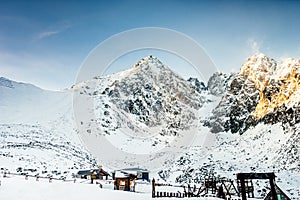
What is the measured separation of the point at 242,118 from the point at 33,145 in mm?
59019

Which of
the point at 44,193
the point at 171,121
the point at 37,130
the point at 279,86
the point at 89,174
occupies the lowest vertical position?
the point at 44,193

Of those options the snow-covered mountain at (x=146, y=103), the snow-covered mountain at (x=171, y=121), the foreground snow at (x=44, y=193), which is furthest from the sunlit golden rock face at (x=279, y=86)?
the foreground snow at (x=44, y=193)

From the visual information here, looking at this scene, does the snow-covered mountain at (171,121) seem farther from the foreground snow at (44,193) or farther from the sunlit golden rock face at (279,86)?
the foreground snow at (44,193)

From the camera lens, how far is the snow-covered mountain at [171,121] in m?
44.6

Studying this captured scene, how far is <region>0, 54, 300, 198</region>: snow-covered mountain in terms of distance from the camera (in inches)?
1757

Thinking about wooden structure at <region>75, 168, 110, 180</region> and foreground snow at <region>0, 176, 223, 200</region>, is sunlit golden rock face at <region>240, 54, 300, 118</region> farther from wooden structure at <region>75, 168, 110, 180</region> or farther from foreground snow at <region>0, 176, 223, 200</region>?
foreground snow at <region>0, 176, 223, 200</region>

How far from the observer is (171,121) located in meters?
98.2

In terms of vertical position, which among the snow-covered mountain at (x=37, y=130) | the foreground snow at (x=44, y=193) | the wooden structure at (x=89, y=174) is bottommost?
the foreground snow at (x=44, y=193)

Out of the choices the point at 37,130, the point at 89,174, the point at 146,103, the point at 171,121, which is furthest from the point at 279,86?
the point at 37,130

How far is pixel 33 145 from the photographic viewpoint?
51.8m

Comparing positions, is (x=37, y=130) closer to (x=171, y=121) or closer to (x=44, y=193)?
(x=44, y=193)

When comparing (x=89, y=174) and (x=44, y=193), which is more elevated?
(x=89, y=174)

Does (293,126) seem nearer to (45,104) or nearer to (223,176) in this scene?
(223,176)

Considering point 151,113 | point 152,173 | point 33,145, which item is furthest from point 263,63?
point 33,145
